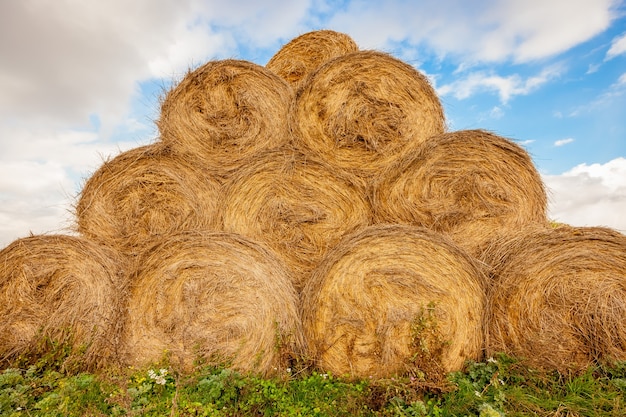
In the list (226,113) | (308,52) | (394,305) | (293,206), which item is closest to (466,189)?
(394,305)

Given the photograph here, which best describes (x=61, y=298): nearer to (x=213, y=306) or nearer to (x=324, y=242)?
(x=213, y=306)

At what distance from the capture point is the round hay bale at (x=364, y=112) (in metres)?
4.81

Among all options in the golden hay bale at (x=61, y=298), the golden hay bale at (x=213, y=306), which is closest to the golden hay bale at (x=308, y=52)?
the golden hay bale at (x=213, y=306)

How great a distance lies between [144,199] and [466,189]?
3.70m

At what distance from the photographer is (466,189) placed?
4.54 m

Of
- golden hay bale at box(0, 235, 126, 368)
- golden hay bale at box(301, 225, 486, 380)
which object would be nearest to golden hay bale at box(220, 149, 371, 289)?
golden hay bale at box(301, 225, 486, 380)

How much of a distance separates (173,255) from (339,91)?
2.69 m

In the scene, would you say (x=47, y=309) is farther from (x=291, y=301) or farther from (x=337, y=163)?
(x=337, y=163)

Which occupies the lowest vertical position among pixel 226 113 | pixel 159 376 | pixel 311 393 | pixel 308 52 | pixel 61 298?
pixel 311 393

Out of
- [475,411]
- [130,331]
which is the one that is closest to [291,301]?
[130,331]

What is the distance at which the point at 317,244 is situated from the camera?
4672 mm

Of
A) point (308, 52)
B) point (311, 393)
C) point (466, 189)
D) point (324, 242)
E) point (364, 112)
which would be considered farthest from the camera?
point (308, 52)

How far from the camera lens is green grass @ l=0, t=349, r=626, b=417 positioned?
3.11m

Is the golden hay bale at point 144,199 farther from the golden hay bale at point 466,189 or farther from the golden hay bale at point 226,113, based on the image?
the golden hay bale at point 466,189
